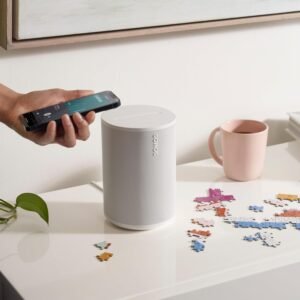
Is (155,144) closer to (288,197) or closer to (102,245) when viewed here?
(102,245)

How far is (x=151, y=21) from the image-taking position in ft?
4.50

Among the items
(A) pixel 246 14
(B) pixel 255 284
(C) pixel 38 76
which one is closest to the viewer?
(B) pixel 255 284

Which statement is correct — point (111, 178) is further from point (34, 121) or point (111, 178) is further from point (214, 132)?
point (214, 132)

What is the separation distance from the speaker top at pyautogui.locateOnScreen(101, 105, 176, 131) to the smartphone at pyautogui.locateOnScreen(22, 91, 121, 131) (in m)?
0.03

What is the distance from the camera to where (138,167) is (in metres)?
1.18

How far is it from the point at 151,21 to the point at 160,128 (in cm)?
27

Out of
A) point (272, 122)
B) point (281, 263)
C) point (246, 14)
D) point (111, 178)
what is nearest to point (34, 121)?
point (111, 178)

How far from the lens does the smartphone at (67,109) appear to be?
1.13 metres

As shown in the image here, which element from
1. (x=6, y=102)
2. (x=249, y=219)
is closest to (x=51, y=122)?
(x=6, y=102)

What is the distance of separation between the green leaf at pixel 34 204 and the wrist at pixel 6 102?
118 millimetres

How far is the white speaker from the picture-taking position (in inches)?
46.2

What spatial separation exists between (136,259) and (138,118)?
0.69 feet

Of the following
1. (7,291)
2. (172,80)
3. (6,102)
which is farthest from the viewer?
(172,80)

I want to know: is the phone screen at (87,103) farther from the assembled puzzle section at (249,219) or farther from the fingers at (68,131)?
the assembled puzzle section at (249,219)
